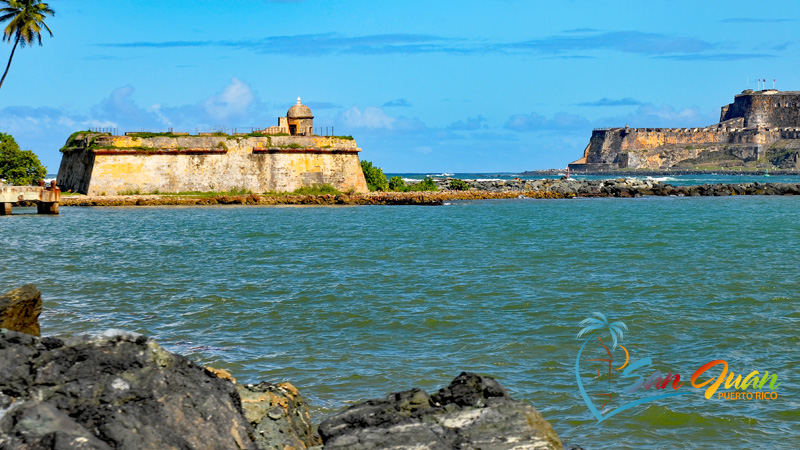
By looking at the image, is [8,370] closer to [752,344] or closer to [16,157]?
[752,344]

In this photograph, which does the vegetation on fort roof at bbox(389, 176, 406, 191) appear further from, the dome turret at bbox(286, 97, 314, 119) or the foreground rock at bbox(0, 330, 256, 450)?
the foreground rock at bbox(0, 330, 256, 450)

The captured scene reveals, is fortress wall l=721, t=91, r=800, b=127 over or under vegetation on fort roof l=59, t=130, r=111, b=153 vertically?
over

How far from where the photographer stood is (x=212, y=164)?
121 feet

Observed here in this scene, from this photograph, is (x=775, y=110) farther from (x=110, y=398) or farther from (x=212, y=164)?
(x=110, y=398)

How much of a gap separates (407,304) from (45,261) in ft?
30.2

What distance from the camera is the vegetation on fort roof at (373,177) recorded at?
4381 centimetres

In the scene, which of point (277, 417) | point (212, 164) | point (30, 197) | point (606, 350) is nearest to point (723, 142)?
point (212, 164)

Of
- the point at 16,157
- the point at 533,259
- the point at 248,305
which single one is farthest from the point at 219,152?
the point at 248,305

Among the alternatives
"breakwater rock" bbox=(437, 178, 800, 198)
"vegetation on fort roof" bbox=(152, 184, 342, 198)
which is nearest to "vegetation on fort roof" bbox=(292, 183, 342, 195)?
"vegetation on fort roof" bbox=(152, 184, 342, 198)

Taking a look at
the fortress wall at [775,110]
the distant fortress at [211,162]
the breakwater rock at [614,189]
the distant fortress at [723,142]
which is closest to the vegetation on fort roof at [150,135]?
the distant fortress at [211,162]

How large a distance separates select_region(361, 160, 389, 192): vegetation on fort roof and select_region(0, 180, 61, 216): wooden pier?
58.0ft

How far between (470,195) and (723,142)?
92796mm

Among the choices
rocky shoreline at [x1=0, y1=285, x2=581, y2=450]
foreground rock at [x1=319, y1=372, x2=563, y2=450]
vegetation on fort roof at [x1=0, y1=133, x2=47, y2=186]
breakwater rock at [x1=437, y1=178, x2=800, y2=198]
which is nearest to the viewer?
rocky shoreline at [x1=0, y1=285, x2=581, y2=450]

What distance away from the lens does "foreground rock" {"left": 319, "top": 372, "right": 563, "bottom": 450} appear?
354cm
